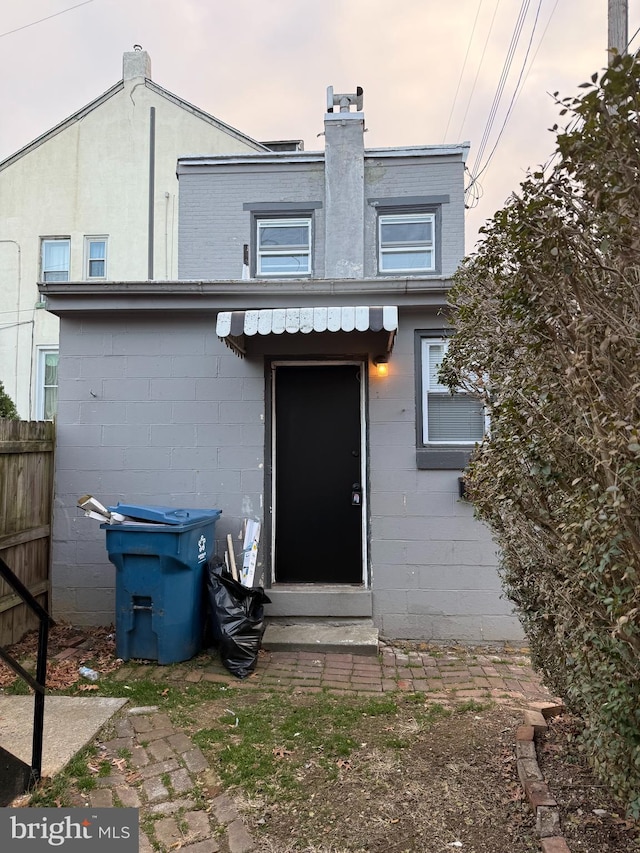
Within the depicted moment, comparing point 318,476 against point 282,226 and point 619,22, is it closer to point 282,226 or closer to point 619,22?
point 619,22

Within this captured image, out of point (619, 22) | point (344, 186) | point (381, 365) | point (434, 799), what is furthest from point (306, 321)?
point (344, 186)

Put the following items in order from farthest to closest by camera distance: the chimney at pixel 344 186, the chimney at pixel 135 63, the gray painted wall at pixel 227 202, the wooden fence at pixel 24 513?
the chimney at pixel 135 63 → the gray painted wall at pixel 227 202 → the chimney at pixel 344 186 → the wooden fence at pixel 24 513

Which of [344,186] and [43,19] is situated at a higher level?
[43,19]

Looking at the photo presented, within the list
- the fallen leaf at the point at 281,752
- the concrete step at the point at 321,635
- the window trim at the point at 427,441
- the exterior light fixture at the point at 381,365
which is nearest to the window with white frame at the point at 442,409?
the window trim at the point at 427,441

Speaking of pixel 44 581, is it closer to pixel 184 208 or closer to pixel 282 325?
pixel 282 325

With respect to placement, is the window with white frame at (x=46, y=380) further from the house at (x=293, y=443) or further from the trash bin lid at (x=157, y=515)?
the trash bin lid at (x=157, y=515)

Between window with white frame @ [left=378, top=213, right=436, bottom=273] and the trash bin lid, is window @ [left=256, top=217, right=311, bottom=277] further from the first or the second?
the trash bin lid

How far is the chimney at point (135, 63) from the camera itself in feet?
39.7

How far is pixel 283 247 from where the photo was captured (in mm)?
9008

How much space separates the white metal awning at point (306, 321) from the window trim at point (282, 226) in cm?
455

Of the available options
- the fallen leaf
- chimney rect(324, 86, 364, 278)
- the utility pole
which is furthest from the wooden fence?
the utility pole

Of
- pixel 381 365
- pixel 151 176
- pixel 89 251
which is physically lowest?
pixel 381 365

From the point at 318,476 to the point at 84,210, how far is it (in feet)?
31.6

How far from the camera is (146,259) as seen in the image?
11.7 meters
